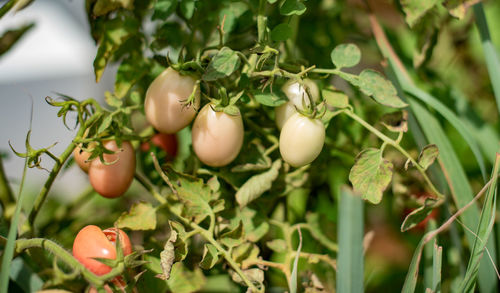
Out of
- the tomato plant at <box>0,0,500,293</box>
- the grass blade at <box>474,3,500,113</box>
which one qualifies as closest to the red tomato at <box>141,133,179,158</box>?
the tomato plant at <box>0,0,500,293</box>

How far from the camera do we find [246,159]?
0.38 m

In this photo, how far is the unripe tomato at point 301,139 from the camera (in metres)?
0.32

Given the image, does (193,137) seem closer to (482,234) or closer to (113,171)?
(113,171)

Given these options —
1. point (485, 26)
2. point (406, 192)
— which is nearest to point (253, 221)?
point (406, 192)

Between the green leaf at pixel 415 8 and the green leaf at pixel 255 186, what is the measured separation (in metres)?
0.18

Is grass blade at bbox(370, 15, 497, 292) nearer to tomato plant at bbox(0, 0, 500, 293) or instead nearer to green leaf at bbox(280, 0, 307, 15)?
tomato plant at bbox(0, 0, 500, 293)

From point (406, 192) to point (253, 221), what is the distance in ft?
0.54

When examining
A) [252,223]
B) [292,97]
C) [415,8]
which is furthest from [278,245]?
[415,8]

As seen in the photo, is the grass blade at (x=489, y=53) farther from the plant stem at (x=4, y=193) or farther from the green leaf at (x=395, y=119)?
the plant stem at (x=4, y=193)

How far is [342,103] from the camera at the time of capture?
37 centimetres

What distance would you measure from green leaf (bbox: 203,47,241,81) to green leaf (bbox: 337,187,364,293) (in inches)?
4.4

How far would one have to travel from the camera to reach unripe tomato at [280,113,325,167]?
321 millimetres

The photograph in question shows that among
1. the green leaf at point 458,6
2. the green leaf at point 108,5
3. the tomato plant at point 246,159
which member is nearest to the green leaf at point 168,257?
the tomato plant at point 246,159

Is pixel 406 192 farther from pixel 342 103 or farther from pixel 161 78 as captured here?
pixel 161 78
